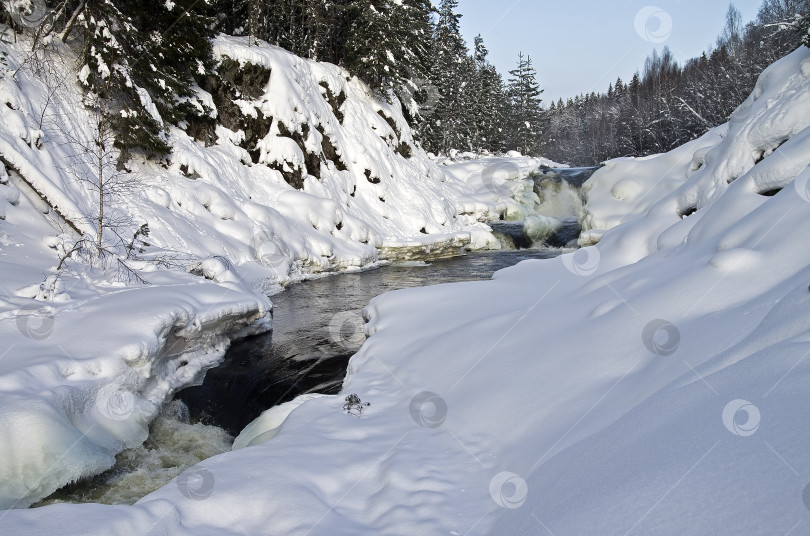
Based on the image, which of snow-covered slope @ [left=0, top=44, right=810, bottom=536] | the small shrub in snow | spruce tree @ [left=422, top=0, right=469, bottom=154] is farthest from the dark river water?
spruce tree @ [left=422, top=0, right=469, bottom=154]

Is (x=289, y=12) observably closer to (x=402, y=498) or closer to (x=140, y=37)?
(x=140, y=37)

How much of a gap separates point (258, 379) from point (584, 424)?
5779 millimetres

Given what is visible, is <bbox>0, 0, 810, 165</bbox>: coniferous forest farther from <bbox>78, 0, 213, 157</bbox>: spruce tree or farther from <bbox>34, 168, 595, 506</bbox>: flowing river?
<bbox>34, 168, 595, 506</bbox>: flowing river

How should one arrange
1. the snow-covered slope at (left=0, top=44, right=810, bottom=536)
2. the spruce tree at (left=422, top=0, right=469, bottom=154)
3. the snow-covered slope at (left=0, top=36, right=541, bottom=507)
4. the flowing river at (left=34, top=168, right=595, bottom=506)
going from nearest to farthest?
1. the snow-covered slope at (left=0, top=44, right=810, bottom=536)
2. the flowing river at (left=34, top=168, right=595, bottom=506)
3. the snow-covered slope at (left=0, top=36, right=541, bottom=507)
4. the spruce tree at (left=422, top=0, right=469, bottom=154)

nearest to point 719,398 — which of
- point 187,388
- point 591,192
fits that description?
point 187,388

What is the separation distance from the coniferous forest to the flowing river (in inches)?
236

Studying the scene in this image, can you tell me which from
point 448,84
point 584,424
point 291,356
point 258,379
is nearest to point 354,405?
point 584,424

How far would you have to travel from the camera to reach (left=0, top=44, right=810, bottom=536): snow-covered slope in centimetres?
188

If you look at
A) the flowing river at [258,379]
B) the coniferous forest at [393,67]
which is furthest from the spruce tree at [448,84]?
the flowing river at [258,379]

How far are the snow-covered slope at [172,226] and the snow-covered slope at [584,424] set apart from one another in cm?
186

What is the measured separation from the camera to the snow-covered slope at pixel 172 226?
16.2ft

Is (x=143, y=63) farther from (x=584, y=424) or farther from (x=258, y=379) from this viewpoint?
(x=584, y=424)

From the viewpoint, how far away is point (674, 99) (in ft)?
150

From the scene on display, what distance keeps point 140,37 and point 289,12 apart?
16635mm
